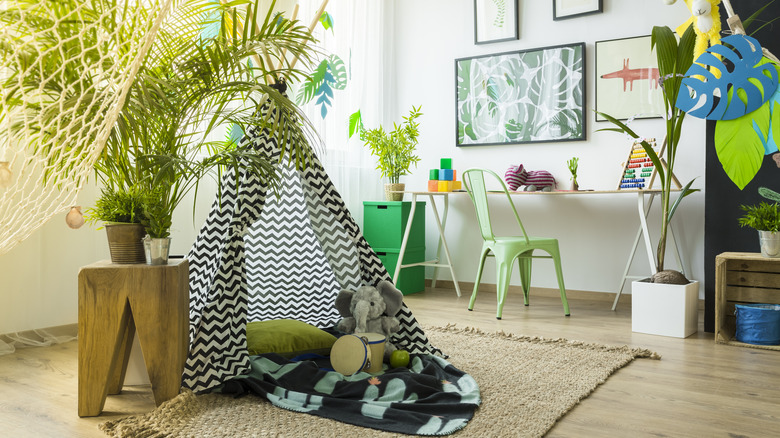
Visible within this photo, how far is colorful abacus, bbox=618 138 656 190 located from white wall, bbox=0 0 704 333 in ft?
0.95

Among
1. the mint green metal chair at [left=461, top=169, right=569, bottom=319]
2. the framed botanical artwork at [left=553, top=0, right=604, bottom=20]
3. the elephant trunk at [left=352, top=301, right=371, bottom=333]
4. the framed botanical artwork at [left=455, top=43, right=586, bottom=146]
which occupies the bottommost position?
the elephant trunk at [left=352, top=301, right=371, bottom=333]

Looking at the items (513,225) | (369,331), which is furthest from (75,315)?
(513,225)

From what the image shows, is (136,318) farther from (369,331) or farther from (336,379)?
(369,331)

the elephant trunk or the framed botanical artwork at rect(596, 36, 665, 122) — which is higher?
the framed botanical artwork at rect(596, 36, 665, 122)

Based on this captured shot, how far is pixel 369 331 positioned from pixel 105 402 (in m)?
0.93

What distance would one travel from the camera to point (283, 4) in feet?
13.2

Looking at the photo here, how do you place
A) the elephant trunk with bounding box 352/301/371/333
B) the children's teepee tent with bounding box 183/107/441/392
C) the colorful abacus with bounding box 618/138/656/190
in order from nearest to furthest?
1. the children's teepee tent with bounding box 183/107/441/392
2. the elephant trunk with bounding box 352/301/371/333
3. the colorful abacus with bounding box 618/138/656/190

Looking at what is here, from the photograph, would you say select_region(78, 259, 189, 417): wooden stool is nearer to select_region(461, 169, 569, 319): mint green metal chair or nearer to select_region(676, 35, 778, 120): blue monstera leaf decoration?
select_region(461, 169, 569, 319): mint green metal chair

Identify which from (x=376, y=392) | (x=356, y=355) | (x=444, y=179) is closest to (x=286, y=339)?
(x=356, y=355)

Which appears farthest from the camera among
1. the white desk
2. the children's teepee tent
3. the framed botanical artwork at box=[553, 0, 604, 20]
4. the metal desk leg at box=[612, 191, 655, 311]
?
the framed botanical artwork at box=[553, 0, 604, 20]

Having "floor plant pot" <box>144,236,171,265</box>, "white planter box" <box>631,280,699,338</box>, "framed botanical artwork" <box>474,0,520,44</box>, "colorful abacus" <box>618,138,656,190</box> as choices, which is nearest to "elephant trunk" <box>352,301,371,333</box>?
"floor plant pot" <box>144,236,171,265</box>

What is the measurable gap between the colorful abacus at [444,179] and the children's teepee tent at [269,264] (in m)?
1.57

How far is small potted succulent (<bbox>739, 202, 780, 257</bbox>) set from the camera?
9.14 feet

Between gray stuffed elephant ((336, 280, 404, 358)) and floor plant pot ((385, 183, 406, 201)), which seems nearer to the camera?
gray stuffed elephant ((336, 280, 404, 358))
